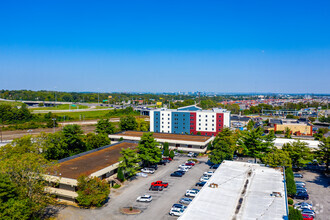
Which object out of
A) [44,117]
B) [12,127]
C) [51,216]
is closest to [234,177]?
[51,216]

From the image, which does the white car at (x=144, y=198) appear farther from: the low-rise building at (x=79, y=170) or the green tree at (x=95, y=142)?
the green tree at (x=95, y=142)

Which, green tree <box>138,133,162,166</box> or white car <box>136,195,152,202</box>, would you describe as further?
green tree <box>138,133,162,166</box>

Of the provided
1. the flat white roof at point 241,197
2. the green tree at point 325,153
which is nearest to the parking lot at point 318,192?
the green tree at point 325,153

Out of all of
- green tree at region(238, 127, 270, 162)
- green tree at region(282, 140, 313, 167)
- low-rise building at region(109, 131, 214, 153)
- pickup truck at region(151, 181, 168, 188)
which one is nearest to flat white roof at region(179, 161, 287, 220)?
pickup truck at region(151, 181, 168, 188)

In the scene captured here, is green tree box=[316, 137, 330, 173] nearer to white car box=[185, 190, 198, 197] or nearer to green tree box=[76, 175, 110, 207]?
white car box=[185, 190, 198, 197]

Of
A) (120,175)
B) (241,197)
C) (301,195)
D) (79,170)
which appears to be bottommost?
(301,195)

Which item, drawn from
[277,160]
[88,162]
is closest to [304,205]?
[277,160]

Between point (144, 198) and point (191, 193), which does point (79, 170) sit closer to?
point (144, 198)
